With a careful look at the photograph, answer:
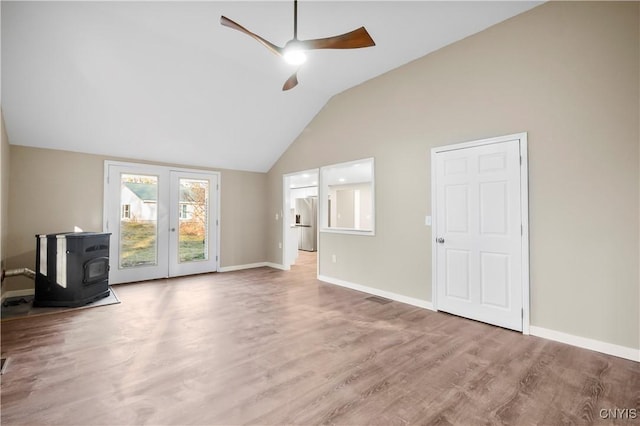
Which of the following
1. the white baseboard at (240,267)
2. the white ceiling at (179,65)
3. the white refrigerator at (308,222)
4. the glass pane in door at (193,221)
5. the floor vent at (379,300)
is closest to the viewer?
the white ceiling at (179,65)

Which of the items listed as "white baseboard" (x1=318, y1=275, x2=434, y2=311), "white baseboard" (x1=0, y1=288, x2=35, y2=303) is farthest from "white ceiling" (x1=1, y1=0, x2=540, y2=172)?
"white baseboard" (x1=318, y1=275, x2=434, y2=311)

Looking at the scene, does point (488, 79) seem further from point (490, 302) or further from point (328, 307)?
point (328, 307)

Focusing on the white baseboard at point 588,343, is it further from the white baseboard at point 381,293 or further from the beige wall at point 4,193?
the beige wall at point 4,193

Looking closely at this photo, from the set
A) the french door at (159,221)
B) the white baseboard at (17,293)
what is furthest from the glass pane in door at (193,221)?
the white baseboard at (17,293)

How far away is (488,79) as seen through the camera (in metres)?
3.49

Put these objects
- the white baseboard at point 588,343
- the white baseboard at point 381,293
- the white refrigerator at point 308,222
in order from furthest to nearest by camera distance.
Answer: the white refrigerator at point 308,222 → the white baseboard at point 381,293 → the white baseboard at point 588,343

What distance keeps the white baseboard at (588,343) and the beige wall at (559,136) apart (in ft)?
0.16

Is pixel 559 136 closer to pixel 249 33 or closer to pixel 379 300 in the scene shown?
pixel 379 300

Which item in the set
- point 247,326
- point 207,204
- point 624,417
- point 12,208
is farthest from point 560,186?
point 12,208

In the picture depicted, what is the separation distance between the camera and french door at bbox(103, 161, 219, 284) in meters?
5.35

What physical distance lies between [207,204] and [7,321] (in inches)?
139

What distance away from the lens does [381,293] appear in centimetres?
460

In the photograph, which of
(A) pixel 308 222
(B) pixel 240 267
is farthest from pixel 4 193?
(A) pixel 308 222

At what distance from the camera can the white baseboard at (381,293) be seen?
13.4 feet
